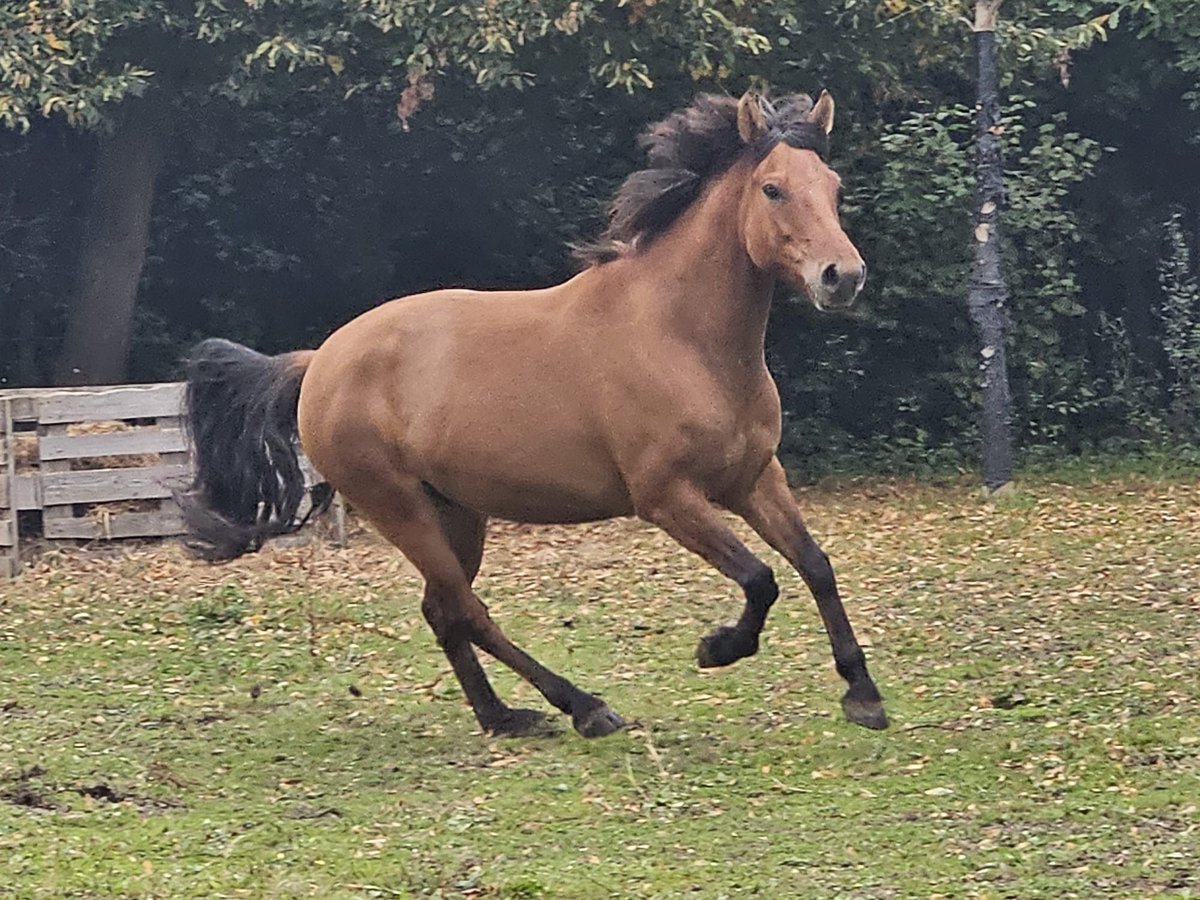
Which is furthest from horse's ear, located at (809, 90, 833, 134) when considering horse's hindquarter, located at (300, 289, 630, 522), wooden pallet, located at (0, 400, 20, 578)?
wooden pallet, located at (0, 400, 20, 578)

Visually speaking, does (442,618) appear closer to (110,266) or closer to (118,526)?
(118,526)

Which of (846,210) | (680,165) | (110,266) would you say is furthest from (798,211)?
(110,266)

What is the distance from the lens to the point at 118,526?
1135 cm

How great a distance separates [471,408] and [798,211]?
4.53 feet

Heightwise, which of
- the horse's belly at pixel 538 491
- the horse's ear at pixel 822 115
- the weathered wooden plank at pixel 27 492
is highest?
the horse's ear at pixel 822 115

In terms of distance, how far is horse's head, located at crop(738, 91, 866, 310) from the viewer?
6039mm

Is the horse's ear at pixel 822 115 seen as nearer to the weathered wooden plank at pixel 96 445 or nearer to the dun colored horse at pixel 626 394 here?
the dun colored horse at pixel 626 394

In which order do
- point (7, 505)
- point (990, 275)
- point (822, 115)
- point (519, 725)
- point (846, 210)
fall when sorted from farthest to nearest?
point (846, 210) < point (990, 275) < point (7, 505) < point (519, 725) < point (822, 115)

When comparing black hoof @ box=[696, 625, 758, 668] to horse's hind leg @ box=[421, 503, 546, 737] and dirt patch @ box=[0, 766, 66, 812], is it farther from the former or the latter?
dirt patch @ box=[0, 766, 66, 812]

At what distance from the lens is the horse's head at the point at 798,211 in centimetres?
604

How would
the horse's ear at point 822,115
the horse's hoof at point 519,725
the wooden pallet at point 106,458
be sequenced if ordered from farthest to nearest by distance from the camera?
the wooden pallet at point 106,458, the horse's hoof at point 519,725, the horse's ear at point 822,115

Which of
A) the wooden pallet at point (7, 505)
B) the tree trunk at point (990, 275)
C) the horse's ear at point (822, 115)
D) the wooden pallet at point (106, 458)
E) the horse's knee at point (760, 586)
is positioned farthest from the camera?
the tree trunk at point (990, 275)

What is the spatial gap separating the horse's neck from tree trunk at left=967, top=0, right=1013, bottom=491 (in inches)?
278

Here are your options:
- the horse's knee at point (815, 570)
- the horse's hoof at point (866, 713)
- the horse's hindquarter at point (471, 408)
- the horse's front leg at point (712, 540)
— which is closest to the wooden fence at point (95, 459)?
the horse's hindquarter at point (471, 408)
